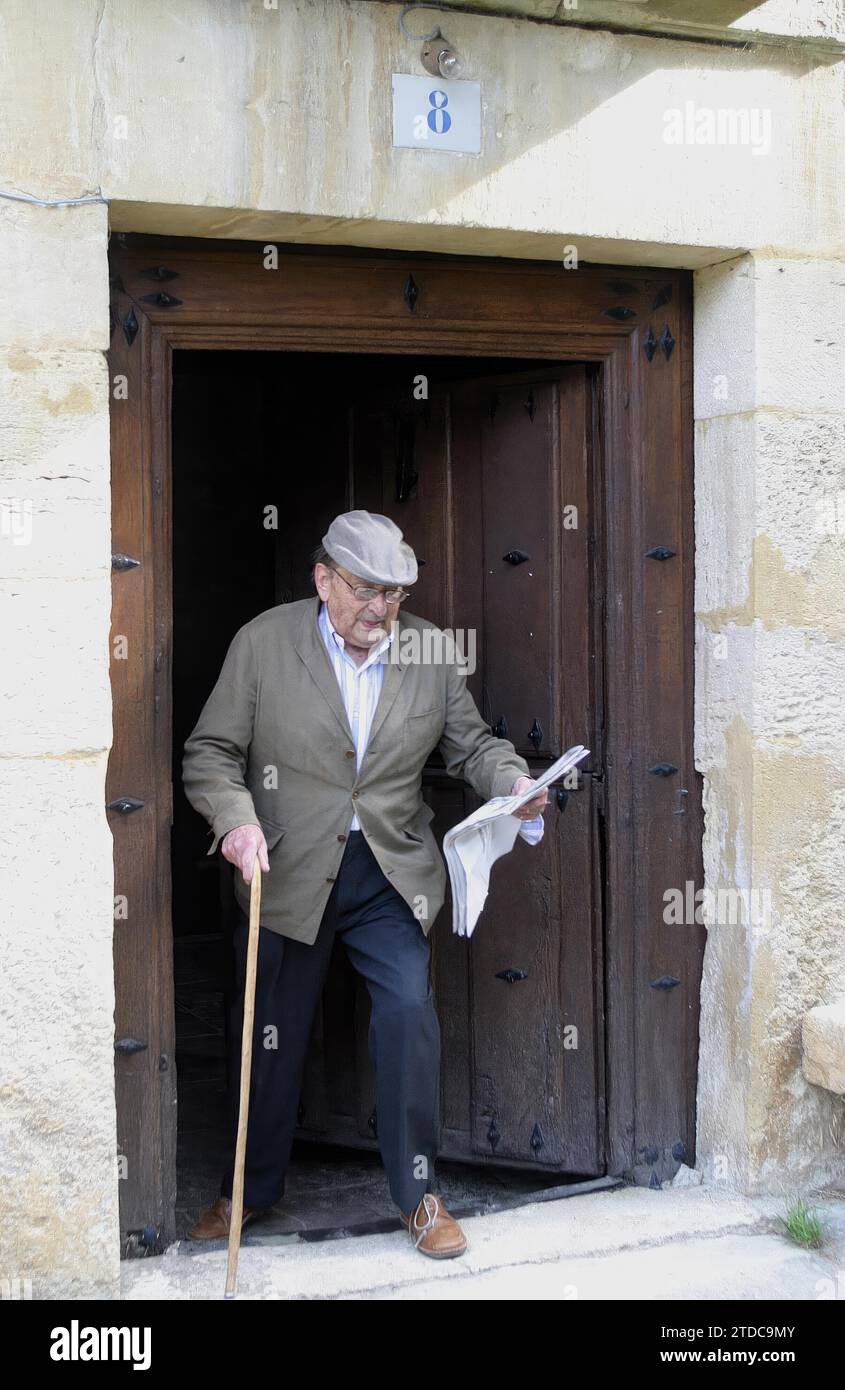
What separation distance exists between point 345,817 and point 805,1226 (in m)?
1.58

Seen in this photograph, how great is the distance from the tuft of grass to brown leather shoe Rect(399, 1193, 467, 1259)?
33.3 inches

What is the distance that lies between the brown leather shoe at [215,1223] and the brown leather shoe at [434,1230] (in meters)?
0.46

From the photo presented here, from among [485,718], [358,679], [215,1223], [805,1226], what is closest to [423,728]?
[358,679]

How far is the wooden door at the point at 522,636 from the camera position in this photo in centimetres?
353

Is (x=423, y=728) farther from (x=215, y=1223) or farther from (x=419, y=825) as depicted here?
(x=215, y=1223)

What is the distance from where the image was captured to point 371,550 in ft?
11.7

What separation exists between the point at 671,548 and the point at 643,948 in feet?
3.69

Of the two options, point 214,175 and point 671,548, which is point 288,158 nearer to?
point 214,175

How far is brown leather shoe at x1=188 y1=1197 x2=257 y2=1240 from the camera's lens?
373cm

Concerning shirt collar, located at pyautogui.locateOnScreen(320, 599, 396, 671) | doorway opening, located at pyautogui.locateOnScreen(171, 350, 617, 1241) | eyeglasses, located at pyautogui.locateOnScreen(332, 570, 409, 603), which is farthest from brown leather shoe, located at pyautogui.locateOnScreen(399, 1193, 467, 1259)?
eyeglasses, located at pyautogui.locateOnScreen(332, 570, 409, 603)

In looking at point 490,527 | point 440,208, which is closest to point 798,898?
point 490,527

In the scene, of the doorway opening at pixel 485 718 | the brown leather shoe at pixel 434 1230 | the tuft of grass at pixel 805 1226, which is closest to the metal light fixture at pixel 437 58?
the doorway opening at pixel 485 718

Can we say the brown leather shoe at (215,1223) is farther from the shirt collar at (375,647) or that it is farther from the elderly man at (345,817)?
the shirt collar at (375,647)

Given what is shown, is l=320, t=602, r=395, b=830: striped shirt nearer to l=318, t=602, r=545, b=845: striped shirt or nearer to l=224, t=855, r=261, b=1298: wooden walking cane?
l=318, t=602, r=545, b=845: striped shirt
